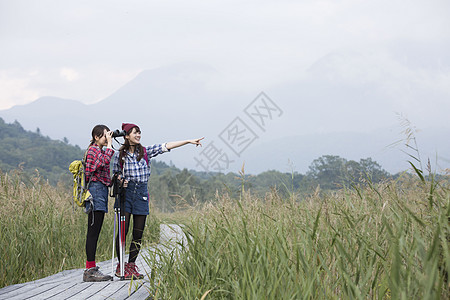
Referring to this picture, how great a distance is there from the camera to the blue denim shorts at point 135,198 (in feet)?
17.0

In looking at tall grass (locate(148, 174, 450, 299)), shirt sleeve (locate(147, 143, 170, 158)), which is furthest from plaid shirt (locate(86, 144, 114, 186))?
tall grass (locate(148, 174, 450, 299))

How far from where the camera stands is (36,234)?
643 cm

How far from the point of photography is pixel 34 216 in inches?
266

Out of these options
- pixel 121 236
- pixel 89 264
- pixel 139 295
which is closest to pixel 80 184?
pixel 121 236

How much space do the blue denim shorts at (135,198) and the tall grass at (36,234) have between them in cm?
64

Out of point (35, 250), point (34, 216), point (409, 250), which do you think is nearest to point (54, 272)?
point (35, 250)

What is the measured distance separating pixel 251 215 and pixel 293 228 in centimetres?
51

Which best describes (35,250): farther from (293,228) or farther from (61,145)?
(61,145)

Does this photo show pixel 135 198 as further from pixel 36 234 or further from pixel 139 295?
pixel 36 234

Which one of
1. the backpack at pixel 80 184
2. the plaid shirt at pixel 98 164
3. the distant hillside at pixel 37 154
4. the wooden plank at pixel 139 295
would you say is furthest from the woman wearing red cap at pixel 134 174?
the distant hillside at pixel 37 154

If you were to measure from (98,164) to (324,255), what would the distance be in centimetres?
297

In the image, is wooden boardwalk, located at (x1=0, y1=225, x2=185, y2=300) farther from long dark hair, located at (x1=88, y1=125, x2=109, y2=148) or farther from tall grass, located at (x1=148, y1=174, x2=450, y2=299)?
long dark hair, located at (x1=88, y1=125, x2=109, y2=148)

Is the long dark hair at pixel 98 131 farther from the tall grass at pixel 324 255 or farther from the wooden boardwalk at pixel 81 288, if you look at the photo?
the tall grass at pixel 324 255

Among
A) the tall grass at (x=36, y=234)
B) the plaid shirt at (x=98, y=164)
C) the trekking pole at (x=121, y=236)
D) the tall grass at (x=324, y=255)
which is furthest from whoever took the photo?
the tall grass at (x=36, y=234)
